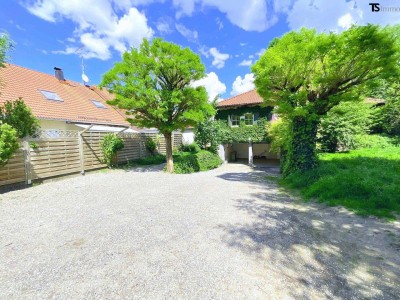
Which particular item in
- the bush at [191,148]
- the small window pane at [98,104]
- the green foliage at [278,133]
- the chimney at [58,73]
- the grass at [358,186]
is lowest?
the grass at [358,186]

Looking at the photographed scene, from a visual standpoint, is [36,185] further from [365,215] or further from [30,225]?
[365,215]

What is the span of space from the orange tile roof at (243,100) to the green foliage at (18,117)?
A: 14.6 m

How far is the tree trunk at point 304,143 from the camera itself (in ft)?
34.0

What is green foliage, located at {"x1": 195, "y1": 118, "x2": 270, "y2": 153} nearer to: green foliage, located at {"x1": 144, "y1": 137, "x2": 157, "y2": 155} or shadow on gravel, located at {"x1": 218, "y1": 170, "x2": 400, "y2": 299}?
green foliage, located at {"x1": 144, "y1": 137, "x2": 157, "y2": 155}

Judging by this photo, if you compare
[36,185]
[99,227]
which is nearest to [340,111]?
[99,227]

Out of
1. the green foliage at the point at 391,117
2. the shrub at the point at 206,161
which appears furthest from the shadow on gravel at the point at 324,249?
the green foliage at the point at 391,117

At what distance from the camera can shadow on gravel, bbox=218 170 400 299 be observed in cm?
308

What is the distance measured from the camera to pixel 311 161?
10414 mm

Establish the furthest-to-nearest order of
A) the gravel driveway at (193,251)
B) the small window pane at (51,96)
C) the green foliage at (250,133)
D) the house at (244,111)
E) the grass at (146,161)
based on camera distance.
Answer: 1. the house at (244,111)
2. the green foliage at (250,133)
3. the grass at (146,161)
4. the small window pane at (51,96)
5. the gravel driveway at (193,251)

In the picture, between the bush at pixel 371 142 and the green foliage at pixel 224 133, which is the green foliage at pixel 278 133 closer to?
the green foliage at pixel 224 133

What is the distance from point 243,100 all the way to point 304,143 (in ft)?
33.4

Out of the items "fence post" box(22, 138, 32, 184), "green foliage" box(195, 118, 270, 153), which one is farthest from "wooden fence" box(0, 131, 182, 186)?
"green foliage" box(195, 118, 270, 153)

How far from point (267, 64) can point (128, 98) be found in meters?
7.26

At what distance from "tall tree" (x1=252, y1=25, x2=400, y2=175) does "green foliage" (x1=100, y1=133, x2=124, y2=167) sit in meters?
8.83
